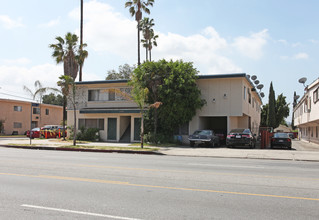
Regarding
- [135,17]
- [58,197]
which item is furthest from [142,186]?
[135,17]

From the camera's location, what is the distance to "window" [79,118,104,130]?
2903 cm

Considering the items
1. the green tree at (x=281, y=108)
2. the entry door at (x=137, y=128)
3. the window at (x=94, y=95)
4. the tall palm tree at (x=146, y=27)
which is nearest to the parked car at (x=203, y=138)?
the entry door at (x=137, y=128)

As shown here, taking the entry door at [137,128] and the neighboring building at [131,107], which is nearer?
the neighboring building at [131,107]

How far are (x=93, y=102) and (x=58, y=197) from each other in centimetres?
2356

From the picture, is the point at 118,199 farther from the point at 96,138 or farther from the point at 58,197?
the point at 96,138

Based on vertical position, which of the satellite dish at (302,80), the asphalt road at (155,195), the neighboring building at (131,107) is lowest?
the asphalt road at (155,195)

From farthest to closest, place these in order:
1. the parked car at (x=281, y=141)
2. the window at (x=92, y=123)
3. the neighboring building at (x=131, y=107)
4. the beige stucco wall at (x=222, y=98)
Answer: the window at (x=92, y=123) → the neighboring building at (x=131, y=107) → the beige stucco wall at (x=222, y=98) → the parked car at (x=281, y=141)

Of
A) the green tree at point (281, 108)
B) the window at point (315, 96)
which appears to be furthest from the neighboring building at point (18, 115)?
the green tree at point (281, 108)

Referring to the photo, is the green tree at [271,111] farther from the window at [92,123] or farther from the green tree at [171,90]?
Result: the window at [92,123]

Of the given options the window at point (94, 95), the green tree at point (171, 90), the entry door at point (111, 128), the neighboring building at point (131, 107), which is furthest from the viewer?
the window at point (94, 95)

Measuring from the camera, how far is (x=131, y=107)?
2748cm

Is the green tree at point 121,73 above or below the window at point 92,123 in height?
above

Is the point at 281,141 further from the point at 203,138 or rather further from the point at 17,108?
the point at 17,108

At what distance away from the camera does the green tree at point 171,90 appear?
944 inches
